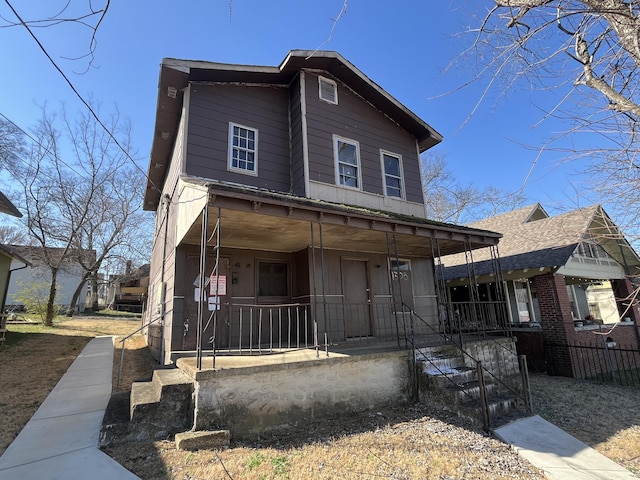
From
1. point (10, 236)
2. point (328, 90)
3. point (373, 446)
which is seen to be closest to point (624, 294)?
point (328, 90)

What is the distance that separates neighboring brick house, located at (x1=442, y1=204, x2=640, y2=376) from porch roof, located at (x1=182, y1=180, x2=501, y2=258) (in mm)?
1795

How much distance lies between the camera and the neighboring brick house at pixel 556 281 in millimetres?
10789

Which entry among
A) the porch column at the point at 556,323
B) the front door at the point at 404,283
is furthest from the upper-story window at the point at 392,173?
the porch column at the point at 556,323

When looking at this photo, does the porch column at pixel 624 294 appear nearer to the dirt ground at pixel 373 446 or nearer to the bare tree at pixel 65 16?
the dirt ground at pixel 373 446

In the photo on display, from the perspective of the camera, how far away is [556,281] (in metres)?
11.0

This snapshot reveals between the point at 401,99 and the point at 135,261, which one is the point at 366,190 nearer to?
the point at 401,99

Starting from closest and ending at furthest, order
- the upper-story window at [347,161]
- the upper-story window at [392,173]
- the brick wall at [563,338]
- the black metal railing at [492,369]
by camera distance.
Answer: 1. the black metal railing at [492,369]
2. the upper-story window at [347,161]
3. the upper-story window at [392,173]
4. the brick wall at [563,338]

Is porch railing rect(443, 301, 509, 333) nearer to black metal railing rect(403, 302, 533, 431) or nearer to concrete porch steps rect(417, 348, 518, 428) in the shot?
black metal railing rect(403, 302, 533, 431)

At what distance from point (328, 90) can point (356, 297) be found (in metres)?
5.95

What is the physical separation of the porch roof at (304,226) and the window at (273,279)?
1.55 ft

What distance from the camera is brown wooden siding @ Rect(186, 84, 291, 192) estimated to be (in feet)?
26.0

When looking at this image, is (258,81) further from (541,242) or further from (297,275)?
(541,242)

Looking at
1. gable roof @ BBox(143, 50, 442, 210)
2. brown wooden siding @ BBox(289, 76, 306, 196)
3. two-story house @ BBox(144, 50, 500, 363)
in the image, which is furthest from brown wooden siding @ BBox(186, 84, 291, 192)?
gable roof @ BBox(143, 50, 442, 210)

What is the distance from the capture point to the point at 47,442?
427cm
